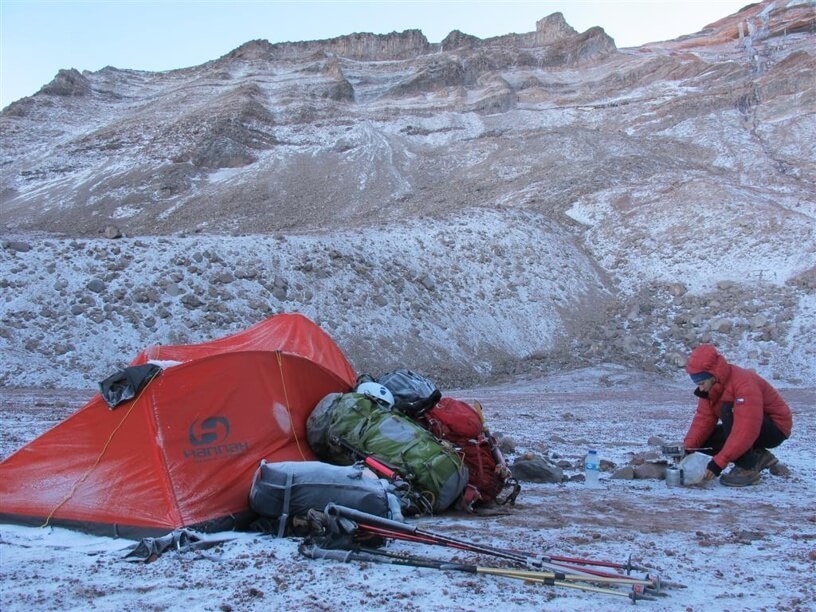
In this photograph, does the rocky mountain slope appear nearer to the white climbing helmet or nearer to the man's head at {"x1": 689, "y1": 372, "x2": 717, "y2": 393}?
the white climbing helmet

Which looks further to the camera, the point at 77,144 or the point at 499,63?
the point at 499,63

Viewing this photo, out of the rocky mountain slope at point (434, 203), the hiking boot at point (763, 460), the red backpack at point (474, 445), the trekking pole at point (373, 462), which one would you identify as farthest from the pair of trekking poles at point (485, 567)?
the rocky mountain slope at point (434, 203)

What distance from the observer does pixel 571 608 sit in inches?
128

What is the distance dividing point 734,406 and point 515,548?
293cm

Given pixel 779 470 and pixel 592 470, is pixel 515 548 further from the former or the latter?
pixel 779 470

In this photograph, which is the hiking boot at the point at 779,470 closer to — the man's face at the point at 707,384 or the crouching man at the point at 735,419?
the crouching man at the point at 735,419

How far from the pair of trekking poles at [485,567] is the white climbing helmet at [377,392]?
55.5 inches

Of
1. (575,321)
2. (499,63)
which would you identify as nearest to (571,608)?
(575,321)

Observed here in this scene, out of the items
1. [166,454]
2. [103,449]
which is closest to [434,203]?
[103,449]

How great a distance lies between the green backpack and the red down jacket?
2415 mm

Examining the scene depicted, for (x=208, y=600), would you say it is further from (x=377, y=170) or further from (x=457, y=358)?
(x=377, y=170)

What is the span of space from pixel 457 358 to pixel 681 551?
1478cm

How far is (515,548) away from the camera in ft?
13.7

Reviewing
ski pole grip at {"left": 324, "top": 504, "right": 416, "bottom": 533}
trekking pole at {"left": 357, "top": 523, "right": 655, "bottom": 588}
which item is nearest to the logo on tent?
ski pole grip at {"left": 324, "top": 504, "right": 416, "bottom": 533}
